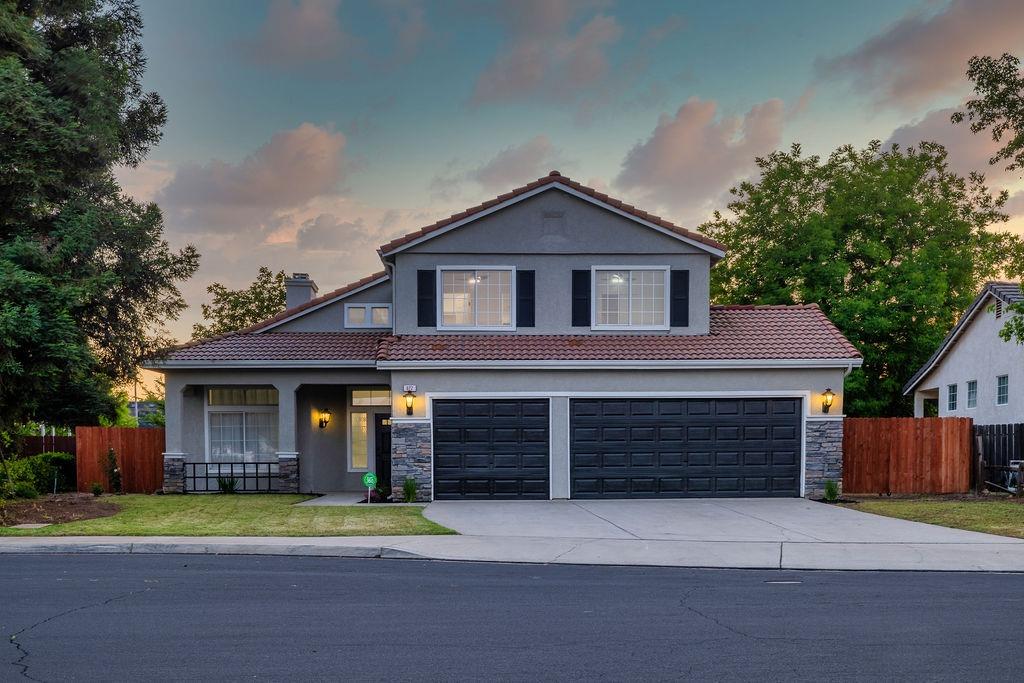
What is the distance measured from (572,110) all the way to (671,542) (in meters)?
12.9

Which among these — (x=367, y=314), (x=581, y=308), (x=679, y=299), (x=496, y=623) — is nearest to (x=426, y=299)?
(x=367, y=314)

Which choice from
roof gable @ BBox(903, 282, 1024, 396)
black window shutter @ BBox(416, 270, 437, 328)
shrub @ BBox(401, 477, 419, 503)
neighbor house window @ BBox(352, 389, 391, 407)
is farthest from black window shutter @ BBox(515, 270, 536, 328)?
roof gable @ BBox(903, 282, 1024, 396)

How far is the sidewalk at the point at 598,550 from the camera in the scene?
11.9 m

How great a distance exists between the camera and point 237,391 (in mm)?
22984

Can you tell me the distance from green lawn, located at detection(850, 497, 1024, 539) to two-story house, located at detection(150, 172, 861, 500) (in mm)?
1850

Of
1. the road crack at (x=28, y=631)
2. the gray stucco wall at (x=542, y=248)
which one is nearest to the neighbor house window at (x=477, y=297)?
the gray stucco wall at (x=542, y=248)

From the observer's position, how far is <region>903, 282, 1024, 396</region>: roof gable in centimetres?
2586

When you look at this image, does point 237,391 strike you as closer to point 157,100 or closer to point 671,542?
point 157,100

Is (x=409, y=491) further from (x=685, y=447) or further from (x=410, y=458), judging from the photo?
(x=685, y=447)

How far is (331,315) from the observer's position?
23828 millimetres

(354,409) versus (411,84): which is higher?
(411,84)

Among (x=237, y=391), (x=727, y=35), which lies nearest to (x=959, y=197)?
(x=727, y=35)

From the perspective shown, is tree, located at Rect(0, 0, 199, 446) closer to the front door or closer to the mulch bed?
the mulch bed

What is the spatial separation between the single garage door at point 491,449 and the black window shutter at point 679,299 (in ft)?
13.3
